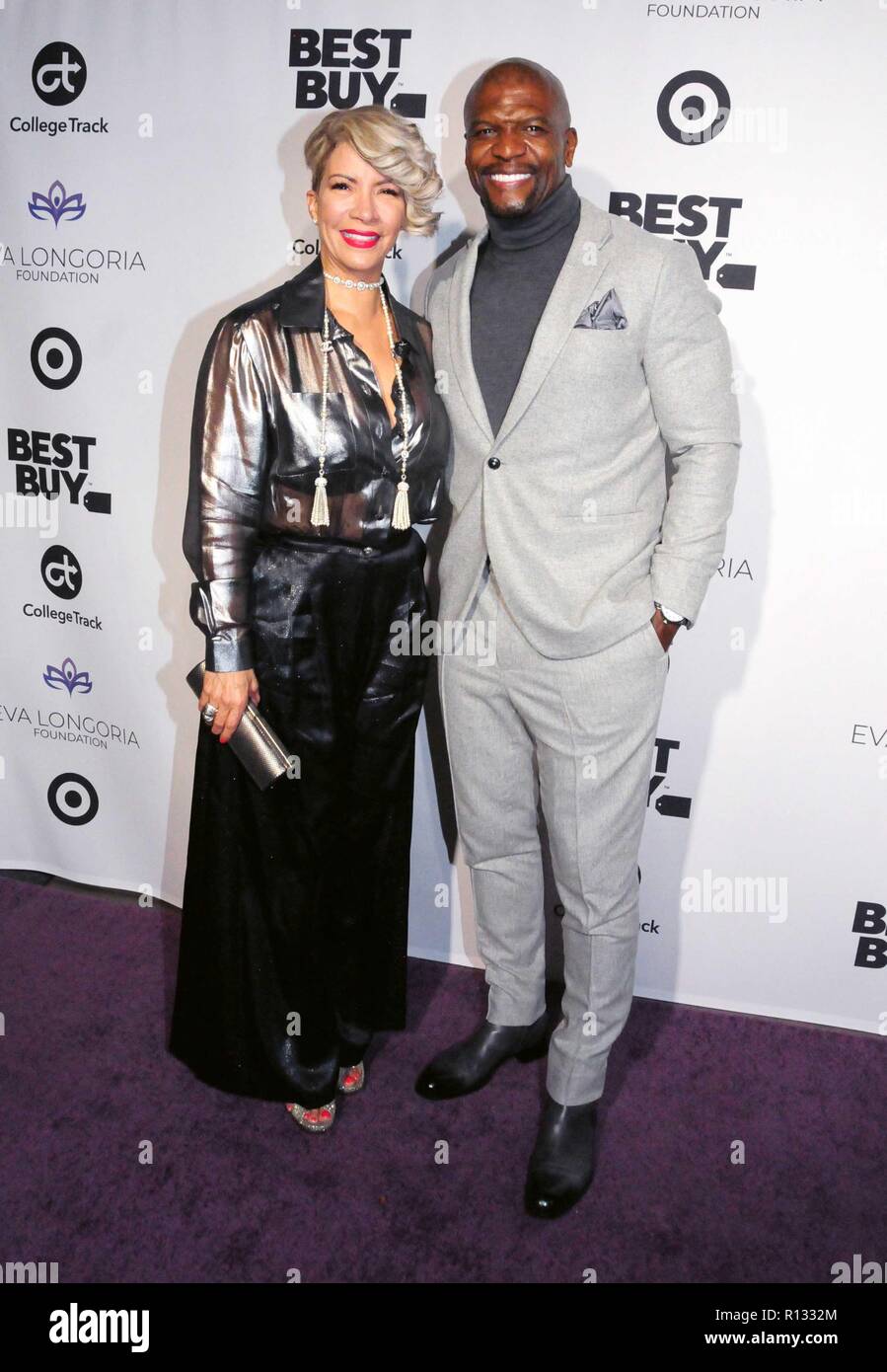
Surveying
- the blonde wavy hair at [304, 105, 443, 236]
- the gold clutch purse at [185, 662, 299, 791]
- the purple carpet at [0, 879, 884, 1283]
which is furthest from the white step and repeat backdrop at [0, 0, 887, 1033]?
the gold clutch purse at [185, 662, 299, 791]

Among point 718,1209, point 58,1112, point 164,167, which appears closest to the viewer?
Result: point 718,1209

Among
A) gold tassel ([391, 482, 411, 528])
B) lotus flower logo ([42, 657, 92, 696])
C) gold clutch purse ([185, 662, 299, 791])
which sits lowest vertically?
lotus flower logo ([42, 657, 92, 696])

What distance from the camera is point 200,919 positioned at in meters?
2.35

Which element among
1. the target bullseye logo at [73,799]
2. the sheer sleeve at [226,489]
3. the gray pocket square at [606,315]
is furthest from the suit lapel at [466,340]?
the target bullseye logo at [73,799]

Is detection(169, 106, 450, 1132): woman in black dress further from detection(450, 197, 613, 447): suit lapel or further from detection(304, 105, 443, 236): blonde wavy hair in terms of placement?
detection(450, 197, 613, 447): suit lapel

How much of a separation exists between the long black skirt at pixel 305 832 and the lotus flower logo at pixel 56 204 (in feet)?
4.20

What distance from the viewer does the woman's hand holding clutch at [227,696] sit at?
84.3 inches

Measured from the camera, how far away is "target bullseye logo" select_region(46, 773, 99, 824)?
131 inches

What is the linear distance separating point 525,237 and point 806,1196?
6.48 ft

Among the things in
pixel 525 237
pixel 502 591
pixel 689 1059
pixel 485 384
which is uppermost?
pixel 525 237

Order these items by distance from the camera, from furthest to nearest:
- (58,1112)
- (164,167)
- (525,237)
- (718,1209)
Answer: (164,167) → (58,1112) → (718,1209) → (525,237)
